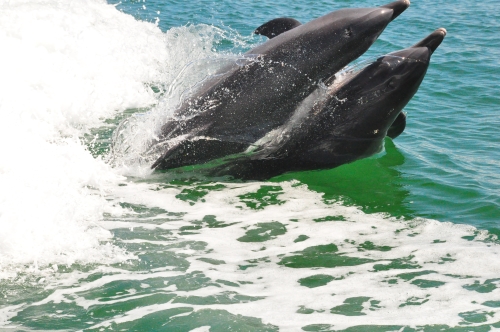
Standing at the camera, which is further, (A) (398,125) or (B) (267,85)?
(A) (398,125)

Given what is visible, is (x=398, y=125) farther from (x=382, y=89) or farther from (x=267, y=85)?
(x=267, y=85)

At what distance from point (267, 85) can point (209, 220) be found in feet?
7.43

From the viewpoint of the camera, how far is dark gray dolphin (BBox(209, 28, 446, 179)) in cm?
1013

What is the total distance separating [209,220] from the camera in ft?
29.5

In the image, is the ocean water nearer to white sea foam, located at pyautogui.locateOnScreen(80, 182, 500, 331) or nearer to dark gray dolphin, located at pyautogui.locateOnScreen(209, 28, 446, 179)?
white sea foam, located at pyautogui.locateOnScreen(80, 182, 500, 331)

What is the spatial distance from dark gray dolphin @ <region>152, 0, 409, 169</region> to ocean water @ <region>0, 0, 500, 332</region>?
41 cm

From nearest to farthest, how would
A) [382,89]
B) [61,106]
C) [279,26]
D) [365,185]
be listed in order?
[382,89] < [279,26] < [365,185] < [61,106]

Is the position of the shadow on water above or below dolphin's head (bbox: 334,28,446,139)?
below

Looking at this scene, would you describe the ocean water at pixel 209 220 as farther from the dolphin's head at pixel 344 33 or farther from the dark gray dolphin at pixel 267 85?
the dolphin's head at pixel 344 33

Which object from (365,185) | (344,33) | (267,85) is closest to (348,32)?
(344,33)

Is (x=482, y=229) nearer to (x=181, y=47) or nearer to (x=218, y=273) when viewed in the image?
(x=218, y=273)

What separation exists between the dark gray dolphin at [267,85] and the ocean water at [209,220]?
0.41 meters

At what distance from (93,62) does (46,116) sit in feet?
12.7

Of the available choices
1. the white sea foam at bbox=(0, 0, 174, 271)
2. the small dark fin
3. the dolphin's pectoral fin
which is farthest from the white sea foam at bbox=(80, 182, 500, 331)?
the small dark fin
